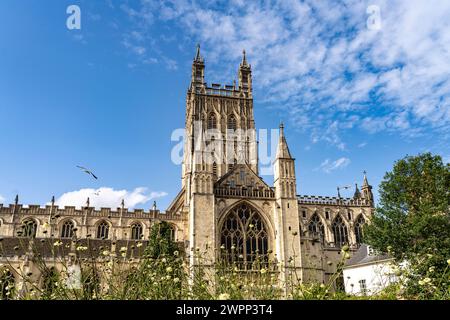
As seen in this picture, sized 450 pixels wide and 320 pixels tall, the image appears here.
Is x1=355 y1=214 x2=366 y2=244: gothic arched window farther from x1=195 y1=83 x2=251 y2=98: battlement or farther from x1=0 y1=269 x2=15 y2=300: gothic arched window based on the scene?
x1=0 y1=269 x2=15 y2=300: gothic arched window

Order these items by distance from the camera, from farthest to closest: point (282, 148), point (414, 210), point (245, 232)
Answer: point (282, 148)
point (245, 232)
point (414, 210)

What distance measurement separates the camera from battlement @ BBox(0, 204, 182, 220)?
43719 mm

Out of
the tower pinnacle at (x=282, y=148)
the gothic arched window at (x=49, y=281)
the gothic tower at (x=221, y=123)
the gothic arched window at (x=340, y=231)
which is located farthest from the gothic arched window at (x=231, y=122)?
the gothic arched window at (x=49, y=281)

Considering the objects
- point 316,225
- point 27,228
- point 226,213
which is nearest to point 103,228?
point 226,213

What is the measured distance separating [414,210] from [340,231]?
2477cm

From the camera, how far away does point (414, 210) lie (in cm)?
2762

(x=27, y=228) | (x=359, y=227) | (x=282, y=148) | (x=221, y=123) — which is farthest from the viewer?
(x=221, y=123)

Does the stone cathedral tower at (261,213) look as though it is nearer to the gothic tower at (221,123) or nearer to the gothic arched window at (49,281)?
the gothic tower at (221,123)

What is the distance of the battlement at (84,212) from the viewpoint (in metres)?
43.7

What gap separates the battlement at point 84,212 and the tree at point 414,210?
24.3 meters

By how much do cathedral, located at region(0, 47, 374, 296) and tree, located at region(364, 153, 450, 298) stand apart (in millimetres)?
3015

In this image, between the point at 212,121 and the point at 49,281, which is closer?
the point at 49,281

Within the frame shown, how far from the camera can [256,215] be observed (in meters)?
37.2

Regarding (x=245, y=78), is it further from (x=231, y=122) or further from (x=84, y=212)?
(x=84, y=212)
